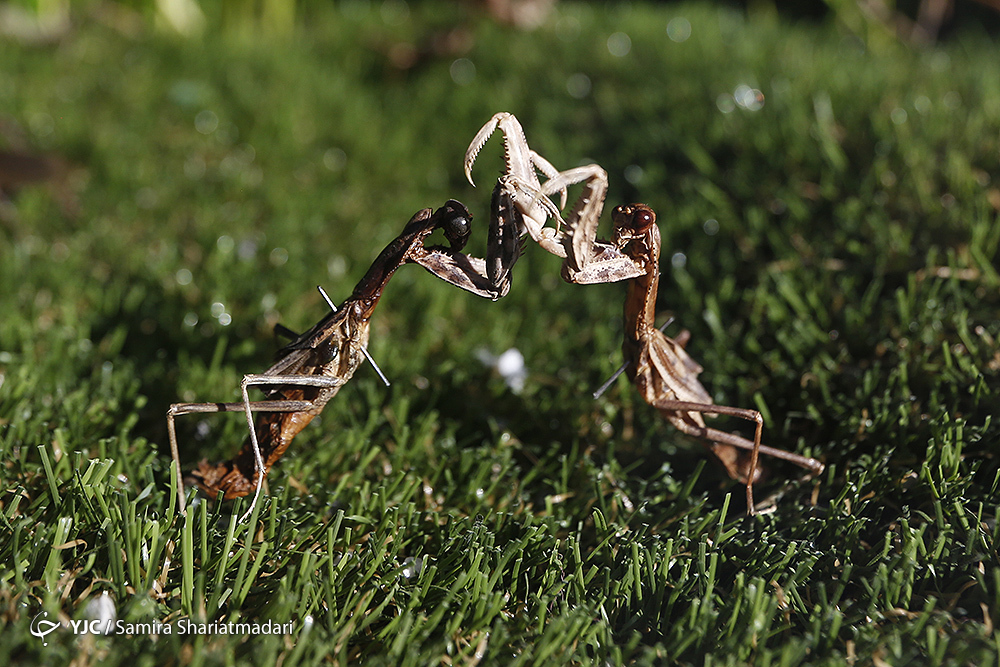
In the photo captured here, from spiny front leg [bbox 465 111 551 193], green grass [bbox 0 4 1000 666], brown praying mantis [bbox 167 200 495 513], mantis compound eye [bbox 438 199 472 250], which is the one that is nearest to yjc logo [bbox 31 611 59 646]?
green grass [bbox 0 4 1000 666]

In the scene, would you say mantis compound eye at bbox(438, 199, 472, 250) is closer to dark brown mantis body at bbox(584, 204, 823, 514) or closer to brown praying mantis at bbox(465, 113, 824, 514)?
brown praying mantis at bbox(465, 113, 824, 514)

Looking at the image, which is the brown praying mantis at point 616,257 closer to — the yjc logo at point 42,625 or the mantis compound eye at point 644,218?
the mantis compound eye at point 644,218

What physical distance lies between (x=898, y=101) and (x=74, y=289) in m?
3.53

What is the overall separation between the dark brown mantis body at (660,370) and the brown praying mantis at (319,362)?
0.38 meters

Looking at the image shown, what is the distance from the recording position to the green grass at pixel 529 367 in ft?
5.25

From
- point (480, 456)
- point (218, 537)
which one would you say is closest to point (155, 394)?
point (218, 537)

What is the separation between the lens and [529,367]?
251 cm

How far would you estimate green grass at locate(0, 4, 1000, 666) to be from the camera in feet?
5.25

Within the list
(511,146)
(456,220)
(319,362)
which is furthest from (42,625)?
(511,146)

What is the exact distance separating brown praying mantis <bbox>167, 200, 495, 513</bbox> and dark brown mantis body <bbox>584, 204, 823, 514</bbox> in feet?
1.24

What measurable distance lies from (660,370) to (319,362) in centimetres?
87

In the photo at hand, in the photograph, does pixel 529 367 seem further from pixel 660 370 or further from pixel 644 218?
pixel 644 218

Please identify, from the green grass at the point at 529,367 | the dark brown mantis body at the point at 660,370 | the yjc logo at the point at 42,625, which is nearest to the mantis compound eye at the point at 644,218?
the dark brown mantis body at the point at 660,370

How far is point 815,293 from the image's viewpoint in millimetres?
2508
